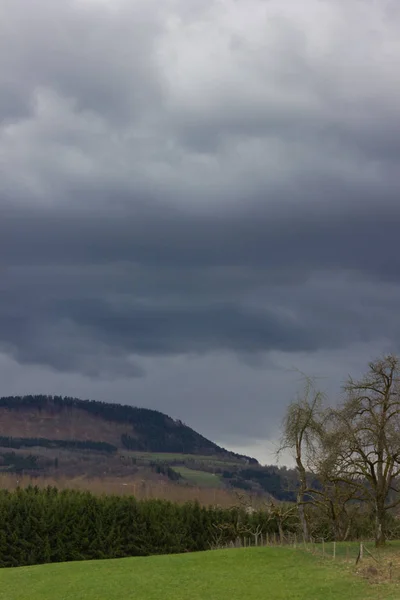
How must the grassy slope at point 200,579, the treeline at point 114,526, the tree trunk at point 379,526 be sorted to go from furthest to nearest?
the treeline at point 114,526, the tree trunk at point 379,526, the grassy slope at point 200,579

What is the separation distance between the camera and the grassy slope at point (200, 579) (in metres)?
47.3

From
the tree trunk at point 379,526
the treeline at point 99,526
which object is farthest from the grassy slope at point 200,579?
the treeline at point 99,526

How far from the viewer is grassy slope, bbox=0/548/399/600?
155 feet

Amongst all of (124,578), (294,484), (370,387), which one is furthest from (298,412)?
(124,578)

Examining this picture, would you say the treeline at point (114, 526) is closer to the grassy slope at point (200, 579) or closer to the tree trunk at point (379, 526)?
the tree trunk at point (379, 526)

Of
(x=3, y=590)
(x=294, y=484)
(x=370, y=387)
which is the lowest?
(x=3, y=590)

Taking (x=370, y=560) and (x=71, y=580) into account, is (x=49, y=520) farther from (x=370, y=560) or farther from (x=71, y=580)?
(x=370, y=560)

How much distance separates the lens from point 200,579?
5288 cm

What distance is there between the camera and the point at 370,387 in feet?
202

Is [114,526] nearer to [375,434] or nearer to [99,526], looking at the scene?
[99,526]

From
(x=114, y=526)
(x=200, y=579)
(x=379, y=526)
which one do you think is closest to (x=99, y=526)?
(x=114, y=526)

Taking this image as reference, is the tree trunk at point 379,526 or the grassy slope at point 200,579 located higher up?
the tree trunk at point 379,526

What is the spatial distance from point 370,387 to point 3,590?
95.2 ft

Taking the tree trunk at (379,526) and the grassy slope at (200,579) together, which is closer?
the grassy slope at (200,579)
